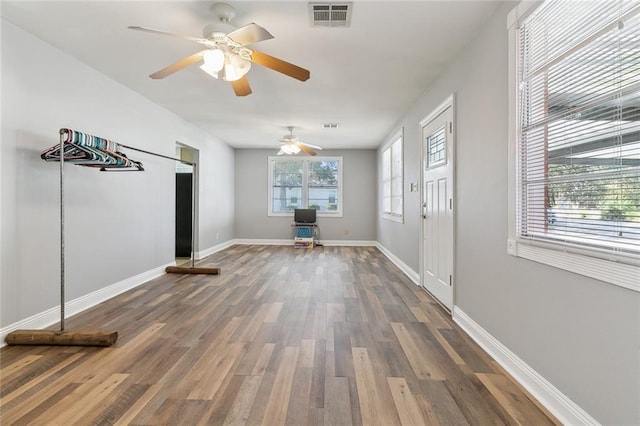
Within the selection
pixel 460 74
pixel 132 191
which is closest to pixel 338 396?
pixel 460 74

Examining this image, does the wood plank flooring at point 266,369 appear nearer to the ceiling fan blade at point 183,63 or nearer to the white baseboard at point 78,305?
the white baseboard at point 78,305

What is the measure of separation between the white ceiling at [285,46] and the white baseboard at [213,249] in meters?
2.73

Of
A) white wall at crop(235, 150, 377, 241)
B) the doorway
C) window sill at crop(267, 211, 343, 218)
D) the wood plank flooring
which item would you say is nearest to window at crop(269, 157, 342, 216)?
window sill at crop(267, 211, 343, 218)

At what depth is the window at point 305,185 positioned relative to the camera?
8.13 m

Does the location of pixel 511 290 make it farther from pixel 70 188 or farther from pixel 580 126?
pixel 70 188

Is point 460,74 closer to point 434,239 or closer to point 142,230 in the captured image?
point 434,239

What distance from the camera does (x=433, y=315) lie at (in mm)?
2965

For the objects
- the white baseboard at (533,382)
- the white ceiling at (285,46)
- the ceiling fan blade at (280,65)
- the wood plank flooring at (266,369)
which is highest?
the white ceiling at (285,46)

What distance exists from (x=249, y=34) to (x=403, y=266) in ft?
13.0

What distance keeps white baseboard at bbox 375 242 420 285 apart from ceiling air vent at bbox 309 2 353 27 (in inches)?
121

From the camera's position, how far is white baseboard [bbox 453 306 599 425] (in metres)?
1.45

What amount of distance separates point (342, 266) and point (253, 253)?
2.26 metres

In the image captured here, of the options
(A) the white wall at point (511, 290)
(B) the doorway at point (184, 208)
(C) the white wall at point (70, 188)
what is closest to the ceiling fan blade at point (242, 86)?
(C) the white wall at point (70, 188)

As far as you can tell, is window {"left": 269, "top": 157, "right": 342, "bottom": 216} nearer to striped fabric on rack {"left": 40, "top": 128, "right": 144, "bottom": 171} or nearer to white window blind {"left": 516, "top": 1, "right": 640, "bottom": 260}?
striped fabric on rack {"left": 40, "top": 128, "right": 144, "bottom": 171}
